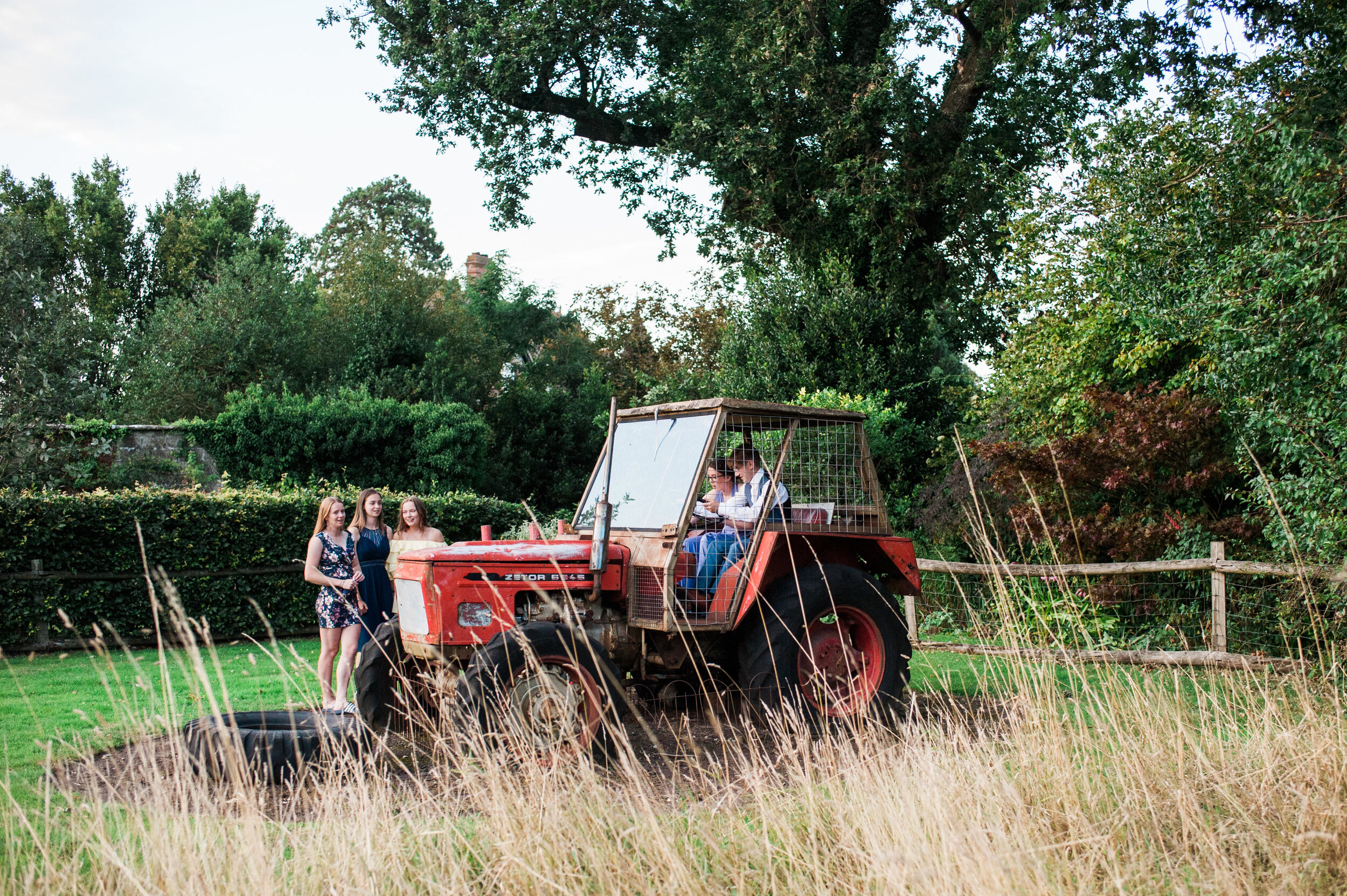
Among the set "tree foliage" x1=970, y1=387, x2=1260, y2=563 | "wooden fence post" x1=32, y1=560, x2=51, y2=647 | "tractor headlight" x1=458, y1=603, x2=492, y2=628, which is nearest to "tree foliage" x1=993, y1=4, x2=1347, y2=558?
"tree foliage" x1=970, y1=387, x2=1260, y2=563

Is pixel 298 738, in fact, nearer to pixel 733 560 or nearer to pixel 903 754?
pixel 733 560

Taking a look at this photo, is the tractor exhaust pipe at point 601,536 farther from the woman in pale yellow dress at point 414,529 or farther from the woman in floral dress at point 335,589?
the woman in pale yellow dress at point 414,529

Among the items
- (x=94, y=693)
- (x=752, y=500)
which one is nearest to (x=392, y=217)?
(x=94, y=693)

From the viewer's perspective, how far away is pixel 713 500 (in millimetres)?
6406

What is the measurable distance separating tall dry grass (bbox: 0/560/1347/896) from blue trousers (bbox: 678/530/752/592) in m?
1.90

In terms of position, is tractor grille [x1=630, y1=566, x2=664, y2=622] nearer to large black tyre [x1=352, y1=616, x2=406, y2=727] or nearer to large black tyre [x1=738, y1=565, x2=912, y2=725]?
large black tyre [x1=738, y1=565, x2=912, y2=725]

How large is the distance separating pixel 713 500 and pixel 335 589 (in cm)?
248

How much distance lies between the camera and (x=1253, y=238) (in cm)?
721

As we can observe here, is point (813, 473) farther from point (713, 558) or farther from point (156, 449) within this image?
point (156, 449)

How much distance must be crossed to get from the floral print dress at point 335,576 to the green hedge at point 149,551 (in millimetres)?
4622

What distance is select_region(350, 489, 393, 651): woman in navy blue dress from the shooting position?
284 inches

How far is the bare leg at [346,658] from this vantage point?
681 centimetres

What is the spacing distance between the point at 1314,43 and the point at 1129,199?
2.21m

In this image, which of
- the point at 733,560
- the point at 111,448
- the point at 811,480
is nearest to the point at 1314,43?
the point at 811,480
